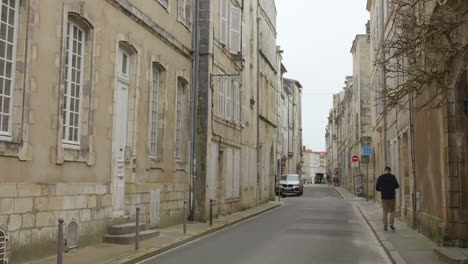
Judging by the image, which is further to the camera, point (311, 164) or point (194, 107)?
point (311, 164)

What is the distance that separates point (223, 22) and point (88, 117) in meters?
10.1

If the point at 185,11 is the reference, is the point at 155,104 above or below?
below

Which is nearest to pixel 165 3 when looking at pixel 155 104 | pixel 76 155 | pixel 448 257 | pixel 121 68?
pixel 155 104

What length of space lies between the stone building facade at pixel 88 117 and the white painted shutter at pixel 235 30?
15.1 ft

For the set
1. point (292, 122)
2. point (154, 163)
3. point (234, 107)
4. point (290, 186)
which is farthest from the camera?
point (292, 122)

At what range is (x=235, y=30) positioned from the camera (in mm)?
20969

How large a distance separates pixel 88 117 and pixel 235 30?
11425 millimetres

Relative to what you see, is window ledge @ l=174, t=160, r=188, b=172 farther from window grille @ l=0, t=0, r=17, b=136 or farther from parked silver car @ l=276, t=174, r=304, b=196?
parked silver car @ l=276, t=174, r=304, b=196

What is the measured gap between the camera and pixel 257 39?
27.4 m

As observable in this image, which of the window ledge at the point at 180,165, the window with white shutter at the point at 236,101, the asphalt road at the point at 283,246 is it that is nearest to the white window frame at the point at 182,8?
the window ledge at the point at 180,165

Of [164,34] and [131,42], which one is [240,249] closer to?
[131,42]

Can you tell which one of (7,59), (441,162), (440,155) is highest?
(7,59)

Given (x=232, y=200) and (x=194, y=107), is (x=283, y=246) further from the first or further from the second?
(x=232, y=200)

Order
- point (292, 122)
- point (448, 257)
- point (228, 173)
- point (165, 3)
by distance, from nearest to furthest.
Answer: point (448, 257) → point (165, 3) → point (228, 173) → point (292, 122)
